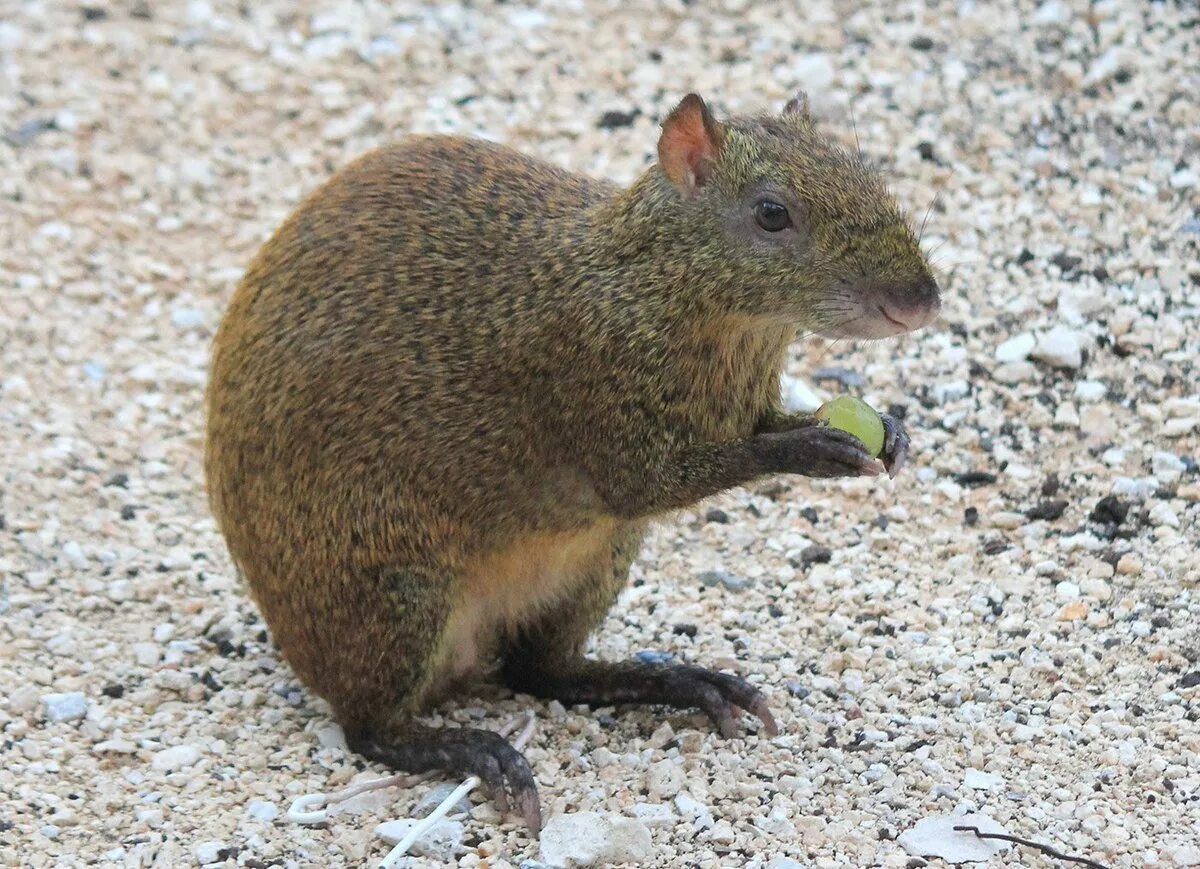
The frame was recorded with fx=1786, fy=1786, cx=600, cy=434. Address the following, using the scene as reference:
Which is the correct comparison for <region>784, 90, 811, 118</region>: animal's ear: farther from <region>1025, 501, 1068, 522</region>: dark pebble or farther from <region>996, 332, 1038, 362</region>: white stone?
<region>996, 332, 1038, 362</region>: white stone

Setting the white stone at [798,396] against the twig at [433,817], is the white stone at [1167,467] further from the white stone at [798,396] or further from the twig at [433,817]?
the twig at [433,817]

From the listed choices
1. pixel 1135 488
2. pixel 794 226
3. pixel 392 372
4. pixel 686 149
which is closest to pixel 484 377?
pixel 392 372

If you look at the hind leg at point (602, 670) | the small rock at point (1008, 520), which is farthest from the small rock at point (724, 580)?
the small rock at point (1008, 520)

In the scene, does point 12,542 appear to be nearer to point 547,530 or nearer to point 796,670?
point 547,530

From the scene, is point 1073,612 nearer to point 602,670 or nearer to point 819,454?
point 819,454

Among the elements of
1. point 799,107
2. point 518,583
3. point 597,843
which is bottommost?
point 597,843

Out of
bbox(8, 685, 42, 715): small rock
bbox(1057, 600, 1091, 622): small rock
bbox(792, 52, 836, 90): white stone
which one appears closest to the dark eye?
bbox(1057, 600, 1091, 622): small rock
